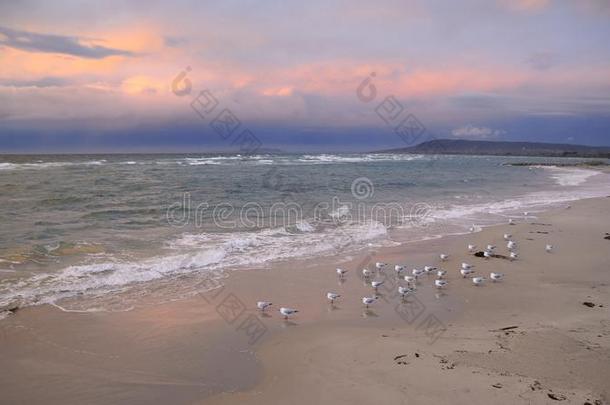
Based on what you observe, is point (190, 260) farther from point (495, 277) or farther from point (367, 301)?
point (495, 277)

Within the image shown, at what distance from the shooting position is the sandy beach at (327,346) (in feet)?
18.2

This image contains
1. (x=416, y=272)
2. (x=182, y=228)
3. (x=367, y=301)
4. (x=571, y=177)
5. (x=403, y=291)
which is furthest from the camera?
(x=571, y=177)

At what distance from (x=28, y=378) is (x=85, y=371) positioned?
0.67m

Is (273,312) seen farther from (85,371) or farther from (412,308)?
(85,371)

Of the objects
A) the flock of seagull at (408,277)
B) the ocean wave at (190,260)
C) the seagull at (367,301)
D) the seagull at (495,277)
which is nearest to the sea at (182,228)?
the ocean wave at (190,260)

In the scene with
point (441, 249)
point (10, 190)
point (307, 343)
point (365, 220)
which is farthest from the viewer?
point (10, 190)

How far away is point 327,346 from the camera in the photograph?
274 inches

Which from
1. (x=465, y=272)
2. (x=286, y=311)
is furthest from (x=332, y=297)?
(x=465, y=272)

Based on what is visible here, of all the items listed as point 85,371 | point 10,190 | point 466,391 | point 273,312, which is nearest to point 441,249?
point 273,312

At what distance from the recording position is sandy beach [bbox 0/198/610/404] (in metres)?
5.55

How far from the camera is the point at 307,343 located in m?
7.14

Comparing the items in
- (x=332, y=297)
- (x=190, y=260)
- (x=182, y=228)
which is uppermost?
(x=182, y=228)

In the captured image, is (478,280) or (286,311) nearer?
(286,311)

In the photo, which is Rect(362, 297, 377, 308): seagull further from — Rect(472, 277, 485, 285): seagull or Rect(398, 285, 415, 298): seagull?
Rect(472, 277, 485, 285): seagull
